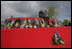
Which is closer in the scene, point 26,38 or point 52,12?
point 26,38

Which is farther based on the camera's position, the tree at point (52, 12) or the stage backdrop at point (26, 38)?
the tree at point (52, 12)

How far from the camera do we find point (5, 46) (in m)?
6.89

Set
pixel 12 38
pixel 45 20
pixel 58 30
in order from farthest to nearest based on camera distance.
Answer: pixel 45 20 → pixel 58 30 → pixel 12 38

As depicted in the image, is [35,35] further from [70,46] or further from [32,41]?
[70,46]

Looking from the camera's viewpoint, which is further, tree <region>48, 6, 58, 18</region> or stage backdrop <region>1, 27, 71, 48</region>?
tree <region>48, 6, 58, 18</region>

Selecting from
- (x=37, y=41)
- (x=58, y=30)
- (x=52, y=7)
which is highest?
(x=52, y=7)

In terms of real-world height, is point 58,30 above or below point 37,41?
above

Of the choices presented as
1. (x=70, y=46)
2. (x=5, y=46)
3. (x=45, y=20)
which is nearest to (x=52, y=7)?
(x=45, y=20)

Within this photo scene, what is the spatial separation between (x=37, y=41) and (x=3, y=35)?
85.5 inches

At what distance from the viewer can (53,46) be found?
7.33m

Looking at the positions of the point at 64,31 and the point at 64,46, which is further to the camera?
the point at 64,31

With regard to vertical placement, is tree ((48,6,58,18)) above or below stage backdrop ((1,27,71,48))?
above

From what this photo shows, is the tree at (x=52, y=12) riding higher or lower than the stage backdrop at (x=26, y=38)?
higher

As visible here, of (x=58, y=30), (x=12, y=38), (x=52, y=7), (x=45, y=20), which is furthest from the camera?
(x=52, y=7)
